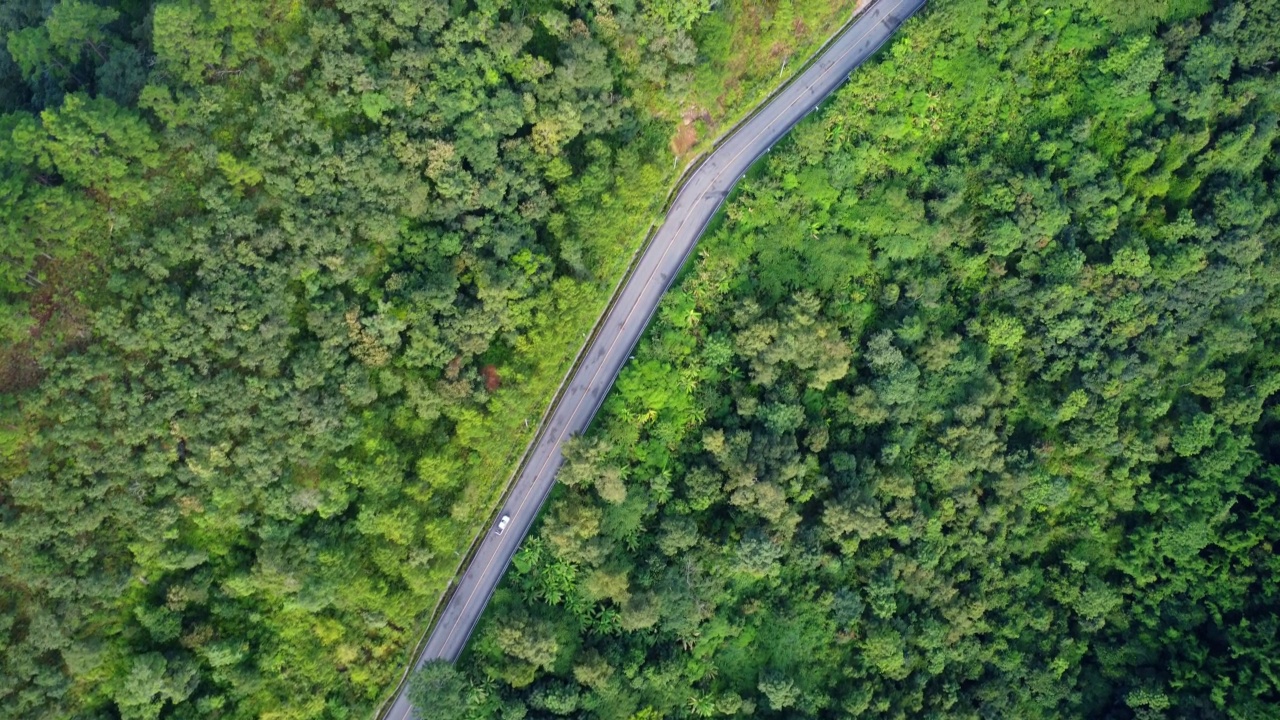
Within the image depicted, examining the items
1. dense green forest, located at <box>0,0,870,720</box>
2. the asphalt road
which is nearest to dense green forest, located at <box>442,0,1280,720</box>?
the asphalt road

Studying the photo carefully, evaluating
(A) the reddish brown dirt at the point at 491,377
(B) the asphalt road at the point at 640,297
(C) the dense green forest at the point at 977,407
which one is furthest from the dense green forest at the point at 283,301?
(C) the dense green forest at the point at 977,407

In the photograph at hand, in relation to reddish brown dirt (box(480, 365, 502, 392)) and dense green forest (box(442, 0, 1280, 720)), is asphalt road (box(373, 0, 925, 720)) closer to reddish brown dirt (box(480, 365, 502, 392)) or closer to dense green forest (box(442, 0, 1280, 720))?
dense green forest (box(442, 0, 1280, 720))

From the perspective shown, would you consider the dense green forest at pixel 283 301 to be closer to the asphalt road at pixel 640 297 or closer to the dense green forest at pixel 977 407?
the asphalt road at pixel 640 297

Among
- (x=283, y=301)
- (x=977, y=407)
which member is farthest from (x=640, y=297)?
(x=977, y=407)

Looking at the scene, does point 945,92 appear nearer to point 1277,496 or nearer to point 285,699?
point 1277,496

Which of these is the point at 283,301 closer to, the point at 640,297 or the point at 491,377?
the point at 491,377

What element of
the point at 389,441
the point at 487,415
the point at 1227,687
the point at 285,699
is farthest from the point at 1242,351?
the point at 285,699
